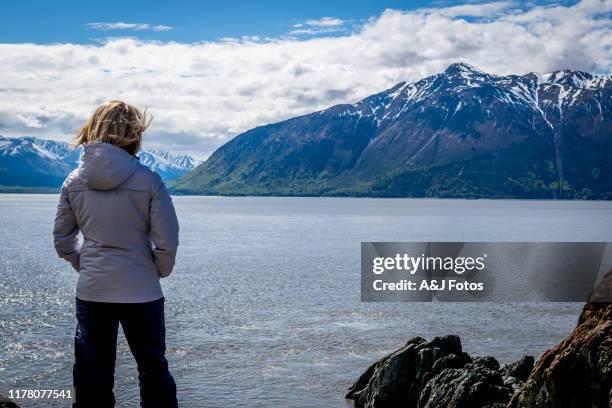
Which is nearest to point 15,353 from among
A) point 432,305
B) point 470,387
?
point 470,387

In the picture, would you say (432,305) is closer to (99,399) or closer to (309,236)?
(99,399)

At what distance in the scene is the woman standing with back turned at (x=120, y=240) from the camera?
7.27 m

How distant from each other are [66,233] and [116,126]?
1421 mm

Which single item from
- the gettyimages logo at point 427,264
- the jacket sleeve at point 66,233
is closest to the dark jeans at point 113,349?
the jacket sleeve at point 66,233

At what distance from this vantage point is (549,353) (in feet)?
42.0

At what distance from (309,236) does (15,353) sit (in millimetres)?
93585

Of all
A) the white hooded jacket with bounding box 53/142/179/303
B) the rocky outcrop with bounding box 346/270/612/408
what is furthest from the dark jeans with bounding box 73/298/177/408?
the rocky outcrop with bounding box 346/270/612/408

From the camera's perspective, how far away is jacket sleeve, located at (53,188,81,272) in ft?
25.1

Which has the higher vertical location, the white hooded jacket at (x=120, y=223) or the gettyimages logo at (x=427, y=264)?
the white hooded jacket at (x=120, y=223)

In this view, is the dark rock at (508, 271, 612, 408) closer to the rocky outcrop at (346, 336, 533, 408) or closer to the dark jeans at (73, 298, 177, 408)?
the rocky outcrop at (346, 336, 533, 408)

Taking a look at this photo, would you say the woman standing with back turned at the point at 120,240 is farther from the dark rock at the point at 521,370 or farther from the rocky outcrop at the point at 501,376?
the dark rock at the point at 521,370

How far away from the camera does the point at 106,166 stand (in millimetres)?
7176
